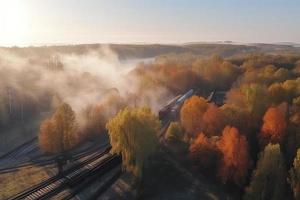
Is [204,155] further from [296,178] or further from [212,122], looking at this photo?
[296,178]

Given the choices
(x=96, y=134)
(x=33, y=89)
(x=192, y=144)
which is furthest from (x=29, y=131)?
(x=192, y=144)

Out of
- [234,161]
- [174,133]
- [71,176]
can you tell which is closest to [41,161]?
[71,176]

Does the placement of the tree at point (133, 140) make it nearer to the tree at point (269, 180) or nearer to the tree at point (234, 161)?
the tree at point (234, 161)

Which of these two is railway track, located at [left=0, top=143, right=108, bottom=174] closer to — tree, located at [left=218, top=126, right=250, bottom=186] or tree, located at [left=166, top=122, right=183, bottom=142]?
A: tree, located at [left=166, top=122, right=183, bottom=142]

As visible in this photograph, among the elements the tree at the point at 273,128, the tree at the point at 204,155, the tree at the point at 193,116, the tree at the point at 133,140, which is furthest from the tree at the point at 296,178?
the tree at the point at 133,140

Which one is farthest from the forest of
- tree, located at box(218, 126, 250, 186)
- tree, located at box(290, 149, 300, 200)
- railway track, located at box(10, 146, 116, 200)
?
railway track, located at box(10, 146, 116, 200)

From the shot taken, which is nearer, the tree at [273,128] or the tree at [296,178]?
the tree at [296,178]
